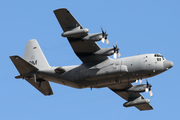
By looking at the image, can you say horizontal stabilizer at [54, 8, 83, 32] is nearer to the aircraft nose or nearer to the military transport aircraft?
the military transport aircraft

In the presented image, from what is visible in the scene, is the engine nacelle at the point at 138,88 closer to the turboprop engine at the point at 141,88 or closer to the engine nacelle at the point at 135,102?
the turboprop engine at the point at 141,88

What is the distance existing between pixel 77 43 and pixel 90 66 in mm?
2793

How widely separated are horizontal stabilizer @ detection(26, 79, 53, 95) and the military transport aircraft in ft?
0.37

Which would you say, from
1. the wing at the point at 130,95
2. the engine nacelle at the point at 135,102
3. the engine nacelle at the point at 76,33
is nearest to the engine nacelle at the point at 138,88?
the wing at the point at 130,95

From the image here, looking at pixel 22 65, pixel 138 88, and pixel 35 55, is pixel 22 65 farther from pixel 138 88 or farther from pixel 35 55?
pixel 138 88

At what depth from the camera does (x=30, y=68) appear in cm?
3669

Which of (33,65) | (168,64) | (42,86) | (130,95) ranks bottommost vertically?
(130,95)

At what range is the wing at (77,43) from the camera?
108 ft

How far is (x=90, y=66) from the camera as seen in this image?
3553 centimetres

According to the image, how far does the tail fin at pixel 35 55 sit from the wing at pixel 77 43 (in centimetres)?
470

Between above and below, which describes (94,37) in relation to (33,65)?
above

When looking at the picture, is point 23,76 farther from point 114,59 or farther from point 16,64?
point 114,59

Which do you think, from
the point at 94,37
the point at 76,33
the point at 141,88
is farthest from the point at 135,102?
the point at 76,33

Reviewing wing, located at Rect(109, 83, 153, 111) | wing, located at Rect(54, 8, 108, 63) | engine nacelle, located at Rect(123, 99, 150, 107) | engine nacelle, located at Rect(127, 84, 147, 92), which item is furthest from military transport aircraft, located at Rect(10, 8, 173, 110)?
wing, located at Rect(109, 83, 153, 111)
